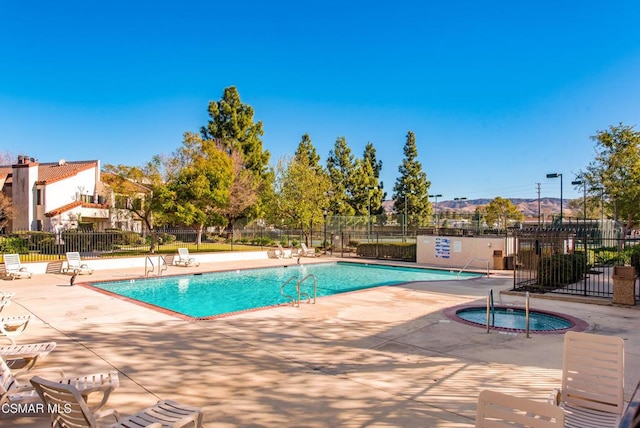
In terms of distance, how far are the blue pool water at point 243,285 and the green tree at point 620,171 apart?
57.0 feet

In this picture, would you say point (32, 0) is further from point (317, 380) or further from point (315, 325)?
point (317, 380)

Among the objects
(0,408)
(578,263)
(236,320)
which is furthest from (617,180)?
(0,408)

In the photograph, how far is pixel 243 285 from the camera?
57.9ft

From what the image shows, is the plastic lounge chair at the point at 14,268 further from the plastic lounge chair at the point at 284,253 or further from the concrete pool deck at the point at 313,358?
the plastic lounge chair at the point at 284,253

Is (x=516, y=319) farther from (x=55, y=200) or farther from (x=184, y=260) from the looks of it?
(x=55, y=200)

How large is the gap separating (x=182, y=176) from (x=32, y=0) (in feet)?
38.2

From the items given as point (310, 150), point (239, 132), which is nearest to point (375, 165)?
point (310, 150)

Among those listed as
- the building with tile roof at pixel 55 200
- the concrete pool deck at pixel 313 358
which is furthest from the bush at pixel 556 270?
the building with tile roof at pixel 55 200

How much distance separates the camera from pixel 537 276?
47.5ft

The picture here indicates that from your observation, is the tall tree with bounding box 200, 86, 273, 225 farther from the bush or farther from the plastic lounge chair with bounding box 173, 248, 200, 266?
the bush

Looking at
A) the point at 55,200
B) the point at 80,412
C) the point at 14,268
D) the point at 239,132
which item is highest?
the point at 239,132

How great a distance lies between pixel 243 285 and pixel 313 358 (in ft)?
37.5

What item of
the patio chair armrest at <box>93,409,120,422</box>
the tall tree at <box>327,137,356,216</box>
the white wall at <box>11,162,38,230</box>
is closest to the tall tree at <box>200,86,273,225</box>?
the tall tree at <box>327,137,356,216</box>

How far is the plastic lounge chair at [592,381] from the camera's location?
3.91 meters
